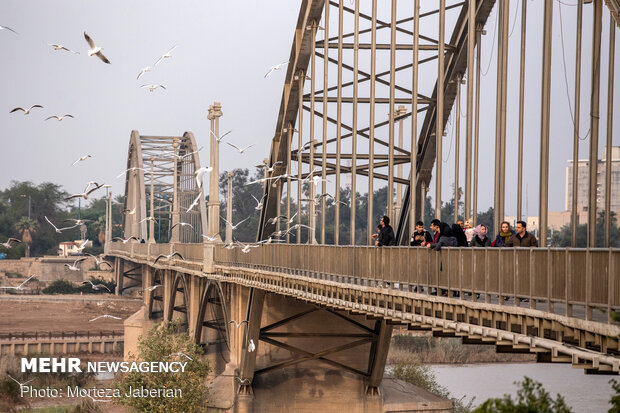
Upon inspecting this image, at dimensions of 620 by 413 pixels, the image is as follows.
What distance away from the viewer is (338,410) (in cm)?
4078

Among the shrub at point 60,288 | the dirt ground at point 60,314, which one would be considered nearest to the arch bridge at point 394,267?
the dirt ground at point 60,314

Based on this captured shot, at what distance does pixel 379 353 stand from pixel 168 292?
29.4 m

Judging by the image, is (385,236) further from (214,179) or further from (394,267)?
(214,179)

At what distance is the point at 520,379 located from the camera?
7162cm

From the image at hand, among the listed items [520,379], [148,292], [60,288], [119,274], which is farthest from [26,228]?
[520,379]

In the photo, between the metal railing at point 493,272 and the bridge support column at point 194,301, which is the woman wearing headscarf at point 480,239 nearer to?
the metal railing at point 493,272

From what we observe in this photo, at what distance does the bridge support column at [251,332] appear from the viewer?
3856 cm

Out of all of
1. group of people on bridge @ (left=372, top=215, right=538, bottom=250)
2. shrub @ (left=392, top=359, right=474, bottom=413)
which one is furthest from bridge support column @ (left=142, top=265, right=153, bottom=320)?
group of people on bridge @ (left=372, top=215, right=538, bottom=250)

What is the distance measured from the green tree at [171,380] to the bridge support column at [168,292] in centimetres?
1573

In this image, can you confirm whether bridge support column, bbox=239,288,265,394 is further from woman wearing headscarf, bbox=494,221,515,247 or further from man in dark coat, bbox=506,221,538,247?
man in dark coat, bbox=506,221,538,247

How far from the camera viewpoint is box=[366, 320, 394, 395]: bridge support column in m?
39.8

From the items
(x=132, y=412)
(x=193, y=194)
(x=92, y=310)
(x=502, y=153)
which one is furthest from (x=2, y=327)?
(x=502, y=153)

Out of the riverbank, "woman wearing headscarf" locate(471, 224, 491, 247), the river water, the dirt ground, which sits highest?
"woman wearing headscarf" locate(471, 224, 491, 247)

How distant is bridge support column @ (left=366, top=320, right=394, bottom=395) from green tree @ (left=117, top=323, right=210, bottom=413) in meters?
6.28
